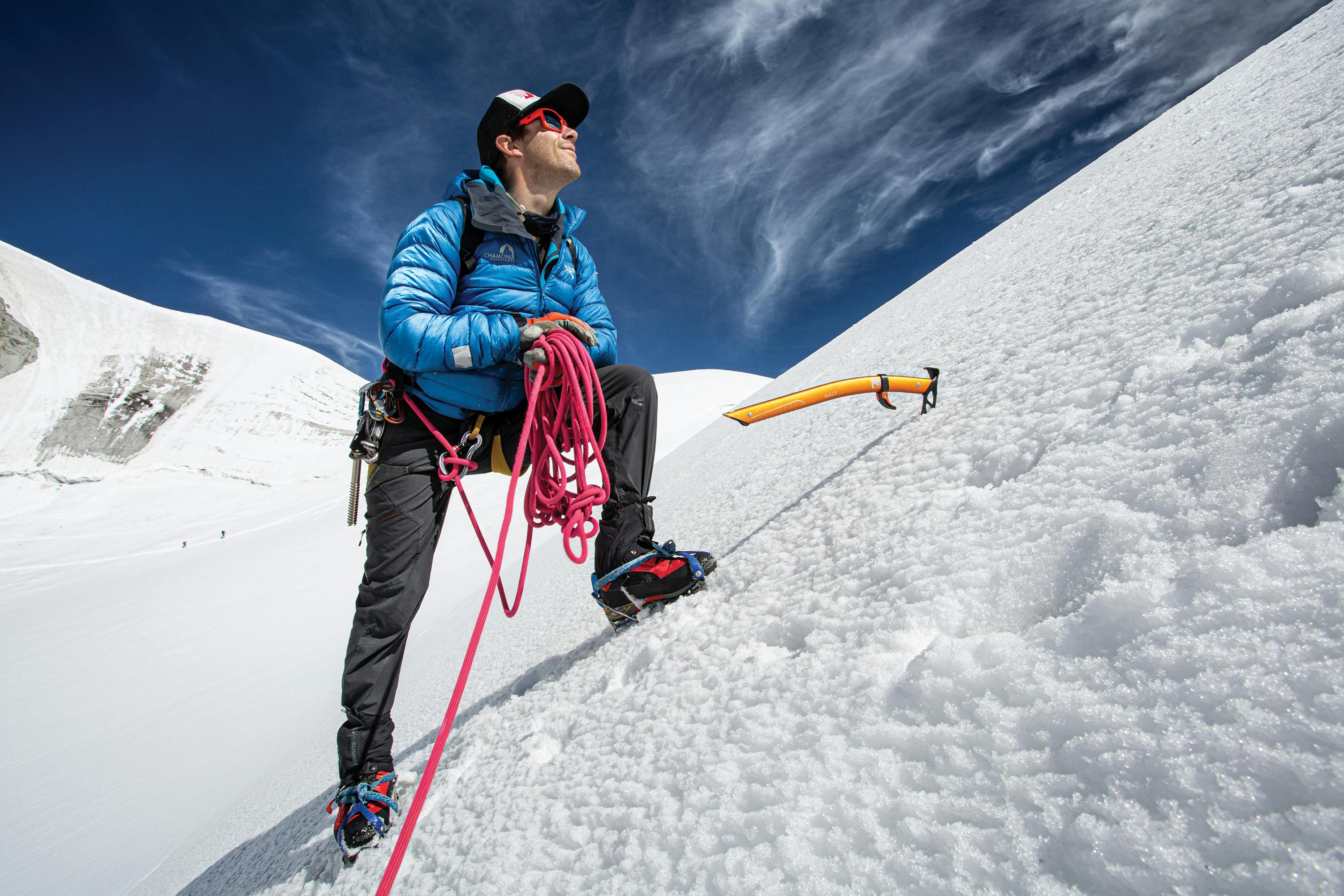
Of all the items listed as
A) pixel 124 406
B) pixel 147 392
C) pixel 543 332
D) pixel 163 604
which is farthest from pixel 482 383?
pixel 147 392

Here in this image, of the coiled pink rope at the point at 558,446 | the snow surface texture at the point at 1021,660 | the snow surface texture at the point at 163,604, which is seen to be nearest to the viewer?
the snow surface texture at the point at 1021,660

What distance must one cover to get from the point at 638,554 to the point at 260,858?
1264 millimetres

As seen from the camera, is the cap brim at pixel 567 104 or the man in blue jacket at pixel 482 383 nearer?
the man in blue jacket at pixel 482 383

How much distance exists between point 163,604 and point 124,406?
3714 cm

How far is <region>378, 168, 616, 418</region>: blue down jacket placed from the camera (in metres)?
1.48

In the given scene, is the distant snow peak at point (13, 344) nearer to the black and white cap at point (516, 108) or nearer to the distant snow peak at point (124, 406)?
the distant snow peak at point (124, 406)

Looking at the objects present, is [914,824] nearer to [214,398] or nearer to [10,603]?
[10,603]

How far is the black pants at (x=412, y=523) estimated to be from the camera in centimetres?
127

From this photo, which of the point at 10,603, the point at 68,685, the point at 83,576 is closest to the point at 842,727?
the point at 68,685

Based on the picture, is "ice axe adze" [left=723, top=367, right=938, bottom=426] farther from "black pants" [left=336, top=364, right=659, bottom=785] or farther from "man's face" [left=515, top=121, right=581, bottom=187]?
"man's face" [left=515, top=121, right=581, bottom=187]

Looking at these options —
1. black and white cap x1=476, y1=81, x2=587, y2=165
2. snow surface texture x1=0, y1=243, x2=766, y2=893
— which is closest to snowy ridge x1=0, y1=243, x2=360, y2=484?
snow surface texture x1=0, y1=243, x2=766, y2=893

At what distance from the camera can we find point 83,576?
36.1ft

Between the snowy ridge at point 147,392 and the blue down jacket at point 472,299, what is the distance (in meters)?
28.1

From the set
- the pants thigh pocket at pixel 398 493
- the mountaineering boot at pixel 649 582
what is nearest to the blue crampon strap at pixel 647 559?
the mountaineering boot at pixel 649 582
